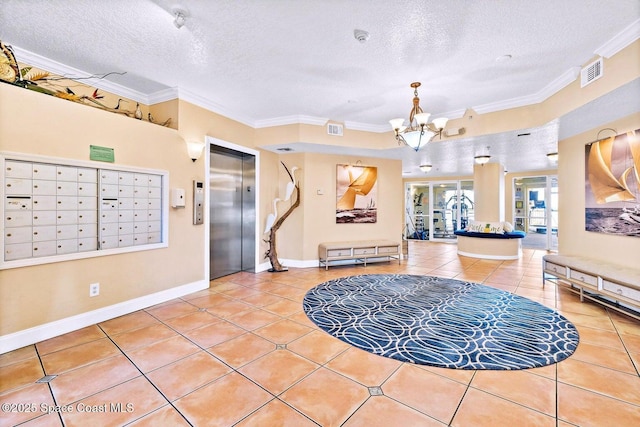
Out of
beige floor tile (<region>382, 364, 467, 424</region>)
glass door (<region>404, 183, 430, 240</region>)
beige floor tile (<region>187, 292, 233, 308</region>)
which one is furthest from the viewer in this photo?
glass door (<region>404, 183, 430, 240</region>)

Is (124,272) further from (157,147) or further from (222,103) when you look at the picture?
(222,103)

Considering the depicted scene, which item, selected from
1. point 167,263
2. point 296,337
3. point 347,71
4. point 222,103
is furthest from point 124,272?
point 347,71

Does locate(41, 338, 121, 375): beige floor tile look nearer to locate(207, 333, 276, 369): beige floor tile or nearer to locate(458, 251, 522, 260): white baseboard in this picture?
locate(207, 333, 276, 369): beige floor tile

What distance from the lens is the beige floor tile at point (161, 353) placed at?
235cm

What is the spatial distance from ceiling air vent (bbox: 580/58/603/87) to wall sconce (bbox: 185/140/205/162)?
16.4 feet

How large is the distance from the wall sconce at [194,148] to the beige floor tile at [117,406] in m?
3.00

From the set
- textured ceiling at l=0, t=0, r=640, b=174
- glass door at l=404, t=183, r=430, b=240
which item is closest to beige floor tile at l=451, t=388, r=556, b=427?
textured ceiling at l=0, t=0, r=640, b=174

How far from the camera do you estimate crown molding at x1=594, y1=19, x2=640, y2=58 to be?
2.55 m

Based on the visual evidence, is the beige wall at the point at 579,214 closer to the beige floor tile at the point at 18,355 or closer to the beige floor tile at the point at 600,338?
the beige floor tile at the point at 600,338

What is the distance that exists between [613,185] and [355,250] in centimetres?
407

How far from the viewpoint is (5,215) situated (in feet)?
8.43

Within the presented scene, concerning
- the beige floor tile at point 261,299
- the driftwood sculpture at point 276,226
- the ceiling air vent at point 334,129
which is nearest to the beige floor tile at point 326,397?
the beige floor tile at point 261,299

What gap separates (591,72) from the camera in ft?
10.2

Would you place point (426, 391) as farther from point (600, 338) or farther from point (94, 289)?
point (94, 289)
